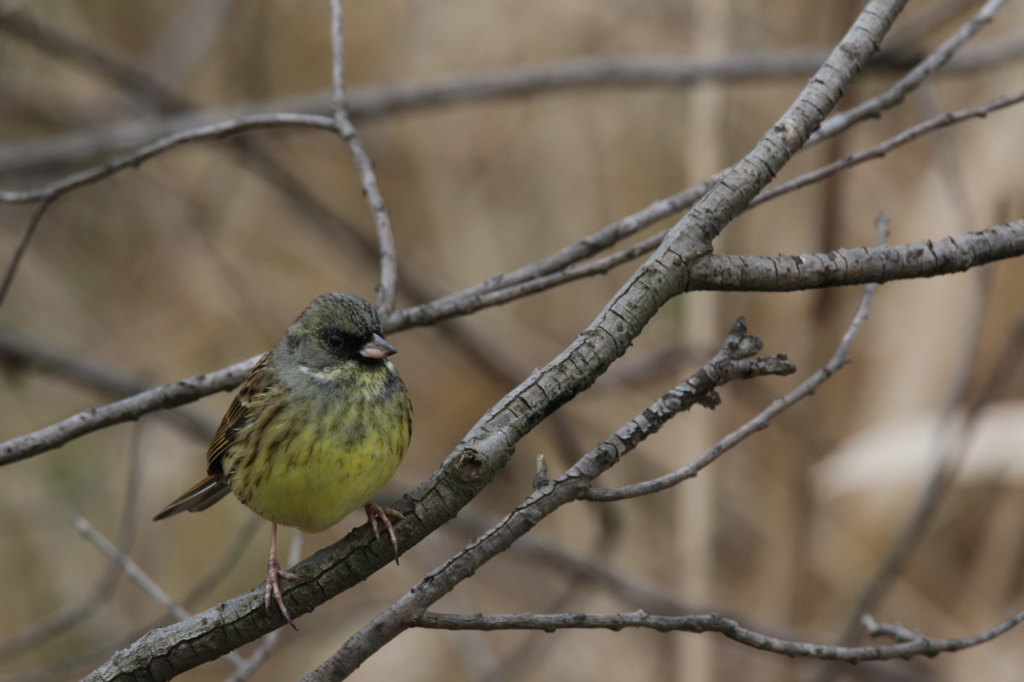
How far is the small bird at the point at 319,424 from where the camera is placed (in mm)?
2732

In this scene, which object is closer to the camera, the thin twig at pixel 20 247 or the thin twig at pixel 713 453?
the thin twig at pixel 713 453

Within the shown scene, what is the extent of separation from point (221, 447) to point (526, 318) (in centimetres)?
387

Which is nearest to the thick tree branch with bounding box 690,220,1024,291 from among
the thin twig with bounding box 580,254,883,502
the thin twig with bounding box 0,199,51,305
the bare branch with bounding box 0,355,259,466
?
the thin twig with bounding box 580,254,883,502

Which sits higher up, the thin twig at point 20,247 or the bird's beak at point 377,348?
the thin twig at point 20,247

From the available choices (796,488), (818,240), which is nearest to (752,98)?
(818,240)

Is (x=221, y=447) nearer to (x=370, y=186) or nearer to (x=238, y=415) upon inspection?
(x=238, y=415)

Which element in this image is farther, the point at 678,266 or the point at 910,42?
the point at 910,42

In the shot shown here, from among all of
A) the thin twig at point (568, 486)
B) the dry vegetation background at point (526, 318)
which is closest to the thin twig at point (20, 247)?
the thin twig at point (568, 486)

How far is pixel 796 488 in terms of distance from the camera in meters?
4.69

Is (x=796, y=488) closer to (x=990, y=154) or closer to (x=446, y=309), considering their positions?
(x=990, y=154)

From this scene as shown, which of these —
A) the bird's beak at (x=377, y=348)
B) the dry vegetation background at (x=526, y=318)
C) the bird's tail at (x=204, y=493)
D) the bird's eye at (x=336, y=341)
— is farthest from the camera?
the dry vegetation background at (x=526, y=318)

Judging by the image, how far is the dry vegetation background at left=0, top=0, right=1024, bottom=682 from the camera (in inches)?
193

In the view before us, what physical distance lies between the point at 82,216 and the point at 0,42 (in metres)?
1.39

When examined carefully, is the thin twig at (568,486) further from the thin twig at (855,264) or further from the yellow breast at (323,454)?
the yellow breast at (323,454)
